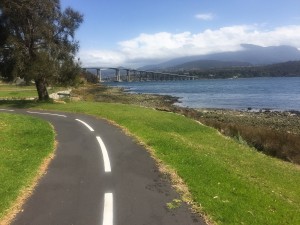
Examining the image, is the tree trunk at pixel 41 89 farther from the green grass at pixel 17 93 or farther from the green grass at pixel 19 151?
the green grass at pixel 19 151

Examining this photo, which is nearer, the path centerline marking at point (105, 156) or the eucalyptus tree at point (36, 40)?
the path centerline marking at point (105, 156)

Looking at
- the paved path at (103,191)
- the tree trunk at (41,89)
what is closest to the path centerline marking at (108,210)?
the paved path at (103,191)

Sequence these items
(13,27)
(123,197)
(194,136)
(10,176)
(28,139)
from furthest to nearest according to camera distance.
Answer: (13,27)
(194,136)
(28,139)
(10,176)
(123,197)

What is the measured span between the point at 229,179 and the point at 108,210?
4508 mm

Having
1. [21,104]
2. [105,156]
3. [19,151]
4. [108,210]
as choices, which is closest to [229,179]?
[108,210]

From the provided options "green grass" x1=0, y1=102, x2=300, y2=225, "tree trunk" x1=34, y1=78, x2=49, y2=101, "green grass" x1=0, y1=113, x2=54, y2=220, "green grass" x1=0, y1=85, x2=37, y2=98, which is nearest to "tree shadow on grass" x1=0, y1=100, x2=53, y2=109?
"tree trunk" x1=34, y1=78, x2=49, y2=101

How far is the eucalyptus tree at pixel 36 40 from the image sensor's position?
34594 mm

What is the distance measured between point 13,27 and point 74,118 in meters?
15.1

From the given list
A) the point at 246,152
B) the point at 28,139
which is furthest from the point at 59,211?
the point at 246,152

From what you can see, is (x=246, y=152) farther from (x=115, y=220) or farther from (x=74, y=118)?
(x=74, y=118)

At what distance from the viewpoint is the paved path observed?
8297mm

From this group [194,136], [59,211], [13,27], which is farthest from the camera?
[13,27]

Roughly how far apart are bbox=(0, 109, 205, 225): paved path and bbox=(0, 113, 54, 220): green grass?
500mm

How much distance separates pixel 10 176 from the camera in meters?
11.5
